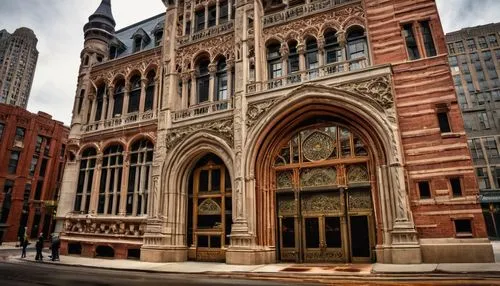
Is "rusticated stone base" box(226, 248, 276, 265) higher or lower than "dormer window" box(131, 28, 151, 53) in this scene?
lower

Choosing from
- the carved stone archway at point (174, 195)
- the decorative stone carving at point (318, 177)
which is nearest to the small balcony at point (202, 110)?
the carved stone archway at point (174, 195)

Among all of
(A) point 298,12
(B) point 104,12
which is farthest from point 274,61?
(B) point 104,12

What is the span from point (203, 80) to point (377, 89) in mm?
11591

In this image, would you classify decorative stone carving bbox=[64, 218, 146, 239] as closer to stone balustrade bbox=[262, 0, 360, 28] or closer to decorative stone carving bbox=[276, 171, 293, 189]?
decorative stone carving bbox=[276, 171, 293, 189]

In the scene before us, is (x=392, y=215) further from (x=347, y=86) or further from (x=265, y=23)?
(x=265, y=23)

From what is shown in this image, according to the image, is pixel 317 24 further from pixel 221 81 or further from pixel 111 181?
pixel 111 181

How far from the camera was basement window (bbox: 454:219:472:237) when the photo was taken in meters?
13.2

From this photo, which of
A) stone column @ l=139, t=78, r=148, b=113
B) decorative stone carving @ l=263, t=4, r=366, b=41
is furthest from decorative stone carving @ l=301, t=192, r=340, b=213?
stone column @ l=139, t=78, r=148, b=113

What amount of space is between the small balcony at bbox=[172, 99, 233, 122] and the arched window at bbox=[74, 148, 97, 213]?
26.5 ft

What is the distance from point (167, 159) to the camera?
19.8 m

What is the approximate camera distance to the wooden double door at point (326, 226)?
15.3 meters

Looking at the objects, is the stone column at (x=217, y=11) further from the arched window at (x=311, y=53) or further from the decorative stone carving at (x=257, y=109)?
the decorative stone carving at (x=257, y=109)

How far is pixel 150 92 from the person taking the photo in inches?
925

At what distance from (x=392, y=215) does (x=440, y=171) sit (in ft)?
9.42
